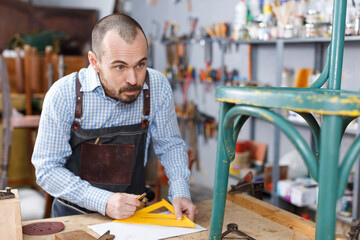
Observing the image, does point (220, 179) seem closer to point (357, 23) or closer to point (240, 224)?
point (240, 224)

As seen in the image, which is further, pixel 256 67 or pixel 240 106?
pixel 256 67

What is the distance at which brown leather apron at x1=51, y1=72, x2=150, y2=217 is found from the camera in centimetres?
159

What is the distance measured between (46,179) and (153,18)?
4.72 meters

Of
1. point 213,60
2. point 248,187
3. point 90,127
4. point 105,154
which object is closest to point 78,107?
point 90,127

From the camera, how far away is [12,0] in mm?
6441

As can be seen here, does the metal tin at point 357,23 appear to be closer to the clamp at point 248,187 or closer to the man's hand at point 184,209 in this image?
the clamp at point 248,187

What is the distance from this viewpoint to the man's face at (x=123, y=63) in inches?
54.2

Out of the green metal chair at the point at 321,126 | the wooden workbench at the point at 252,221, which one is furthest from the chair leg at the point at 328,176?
the wooden workbench at the point at 252,221

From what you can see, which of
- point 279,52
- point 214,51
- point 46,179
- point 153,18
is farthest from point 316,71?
point 153,18

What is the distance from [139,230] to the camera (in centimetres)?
119

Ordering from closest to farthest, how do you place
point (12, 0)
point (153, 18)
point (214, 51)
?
point (214, 51) → point (153, 18) → point (12, 0)

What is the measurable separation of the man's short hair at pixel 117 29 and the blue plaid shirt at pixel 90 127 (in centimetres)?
17

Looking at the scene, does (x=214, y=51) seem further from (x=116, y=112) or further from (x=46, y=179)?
(x=46, y=179)

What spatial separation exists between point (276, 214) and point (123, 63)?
69 cm
